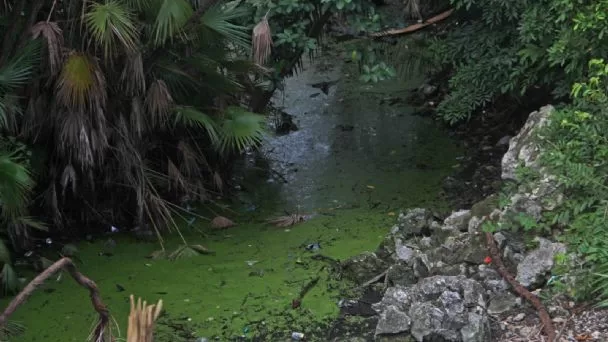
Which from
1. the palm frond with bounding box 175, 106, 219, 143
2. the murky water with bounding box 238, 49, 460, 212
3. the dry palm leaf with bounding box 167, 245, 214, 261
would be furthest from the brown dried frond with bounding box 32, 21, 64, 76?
the murky water with bounding box 238, 49, 460, 212

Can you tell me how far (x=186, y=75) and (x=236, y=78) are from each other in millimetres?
526

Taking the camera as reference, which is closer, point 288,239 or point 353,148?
point 288,239

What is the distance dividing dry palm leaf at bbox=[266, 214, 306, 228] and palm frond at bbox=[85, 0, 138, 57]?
187cm

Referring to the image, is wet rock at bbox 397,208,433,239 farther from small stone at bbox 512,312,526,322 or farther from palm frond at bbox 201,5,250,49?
palm frond at bbox 201,5,250,49

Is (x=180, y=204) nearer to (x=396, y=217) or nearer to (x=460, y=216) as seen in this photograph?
(x=396, y=217)

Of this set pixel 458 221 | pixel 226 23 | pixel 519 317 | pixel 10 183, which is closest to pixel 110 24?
A: pixel 226 23

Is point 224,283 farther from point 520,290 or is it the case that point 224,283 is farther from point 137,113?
point 520,290

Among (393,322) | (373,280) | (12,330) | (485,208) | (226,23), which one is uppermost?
(226,23)

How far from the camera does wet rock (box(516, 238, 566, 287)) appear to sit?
4.79 meters

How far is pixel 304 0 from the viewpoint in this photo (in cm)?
675

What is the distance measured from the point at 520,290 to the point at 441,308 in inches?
18.8

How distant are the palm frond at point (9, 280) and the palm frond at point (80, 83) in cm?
121

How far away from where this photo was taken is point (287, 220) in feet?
22.4

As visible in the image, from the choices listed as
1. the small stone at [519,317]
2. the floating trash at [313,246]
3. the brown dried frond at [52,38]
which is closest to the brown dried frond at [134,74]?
the brown dried frond at [52,38]
